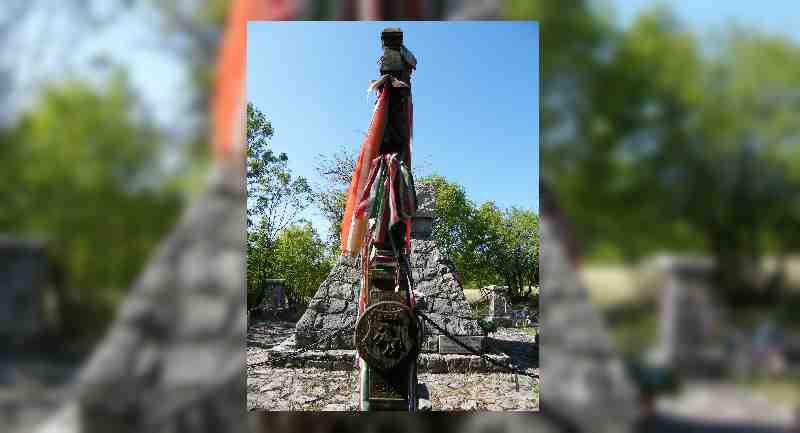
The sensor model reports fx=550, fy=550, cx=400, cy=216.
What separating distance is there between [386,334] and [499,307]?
292cm

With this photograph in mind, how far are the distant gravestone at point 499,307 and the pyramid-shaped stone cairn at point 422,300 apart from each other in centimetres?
17

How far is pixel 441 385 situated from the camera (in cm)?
375

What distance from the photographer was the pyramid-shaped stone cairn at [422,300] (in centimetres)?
408

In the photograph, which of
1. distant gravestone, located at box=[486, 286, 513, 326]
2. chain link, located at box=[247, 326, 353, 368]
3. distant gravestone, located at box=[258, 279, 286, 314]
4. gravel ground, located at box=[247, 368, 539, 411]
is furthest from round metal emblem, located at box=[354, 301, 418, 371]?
distant gravestone, located at box=[486, 286, 513, 326]
